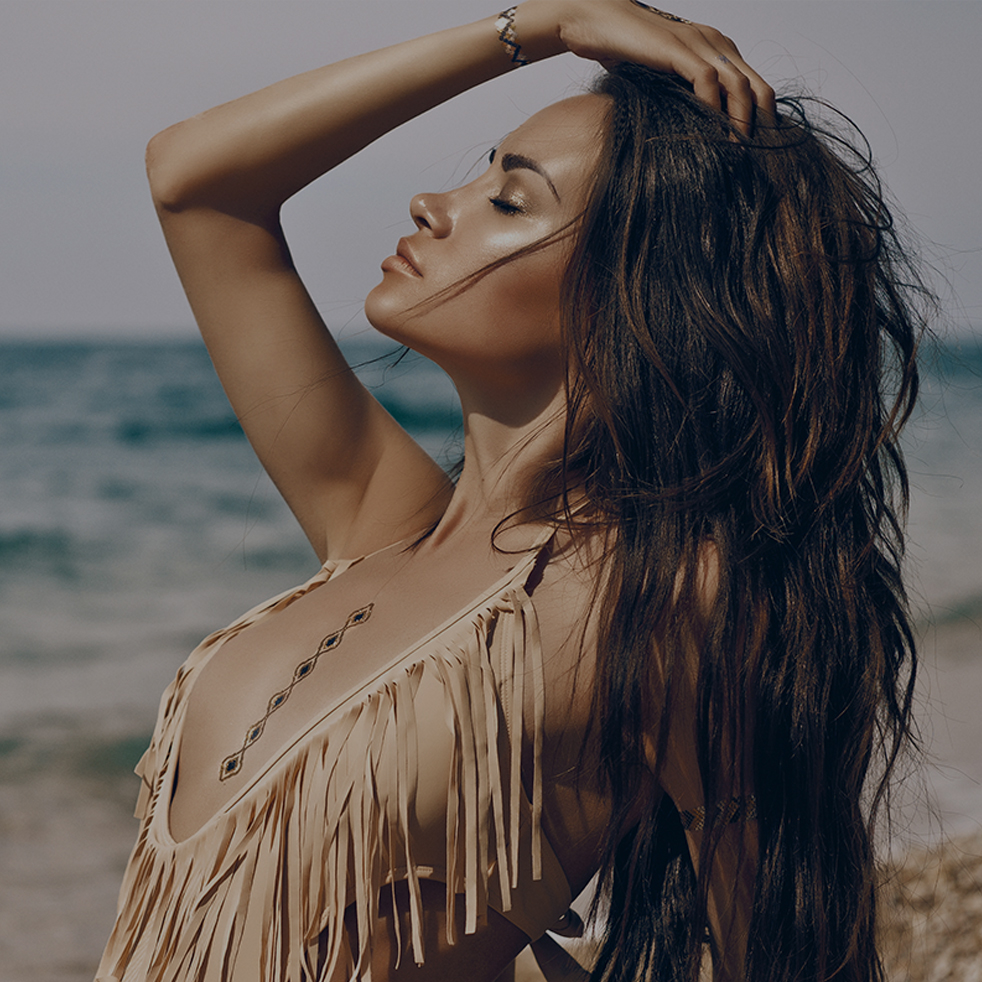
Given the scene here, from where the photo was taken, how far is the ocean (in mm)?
4645

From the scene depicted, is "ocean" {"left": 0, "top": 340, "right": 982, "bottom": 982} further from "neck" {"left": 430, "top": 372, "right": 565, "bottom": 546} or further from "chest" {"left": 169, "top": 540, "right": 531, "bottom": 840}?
"chest" {"left": 169, "top": 540, "right": 531, "bottom": 840}

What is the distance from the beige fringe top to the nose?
59 cm

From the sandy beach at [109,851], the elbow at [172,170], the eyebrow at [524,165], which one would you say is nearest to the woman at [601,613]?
the eyebrow at [524,165]

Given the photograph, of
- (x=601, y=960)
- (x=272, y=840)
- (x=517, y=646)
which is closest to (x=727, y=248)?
(x=517, y=646)

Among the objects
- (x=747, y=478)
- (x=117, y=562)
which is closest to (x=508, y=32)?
(x=747, y=478)

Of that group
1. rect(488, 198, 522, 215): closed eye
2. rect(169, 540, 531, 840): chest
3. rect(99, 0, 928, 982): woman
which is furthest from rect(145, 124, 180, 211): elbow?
→ rect(169, 540, 531, 840): chest

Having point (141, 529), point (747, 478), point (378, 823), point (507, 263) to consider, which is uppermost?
point (507, 263)

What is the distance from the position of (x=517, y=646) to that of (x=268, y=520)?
979 centimetres

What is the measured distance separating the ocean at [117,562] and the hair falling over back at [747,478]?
0.47 metres

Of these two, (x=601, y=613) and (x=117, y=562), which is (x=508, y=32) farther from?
(x=117, y=562)

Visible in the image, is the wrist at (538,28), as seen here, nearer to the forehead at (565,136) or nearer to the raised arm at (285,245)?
the raised arm at (285,245)

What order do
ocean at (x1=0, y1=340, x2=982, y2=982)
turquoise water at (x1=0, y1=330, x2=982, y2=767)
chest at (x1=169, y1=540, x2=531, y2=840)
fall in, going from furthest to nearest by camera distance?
turquoise water at (x1=0, y1=330, x2=982, y2=767) → ocean at (x1=0, y1=340, x2=982, y2=982) → chest at (x1=169, y1=540, x2=531, y2=840)

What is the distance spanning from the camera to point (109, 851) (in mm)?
4832

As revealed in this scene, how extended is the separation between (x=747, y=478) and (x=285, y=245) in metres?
0.95
